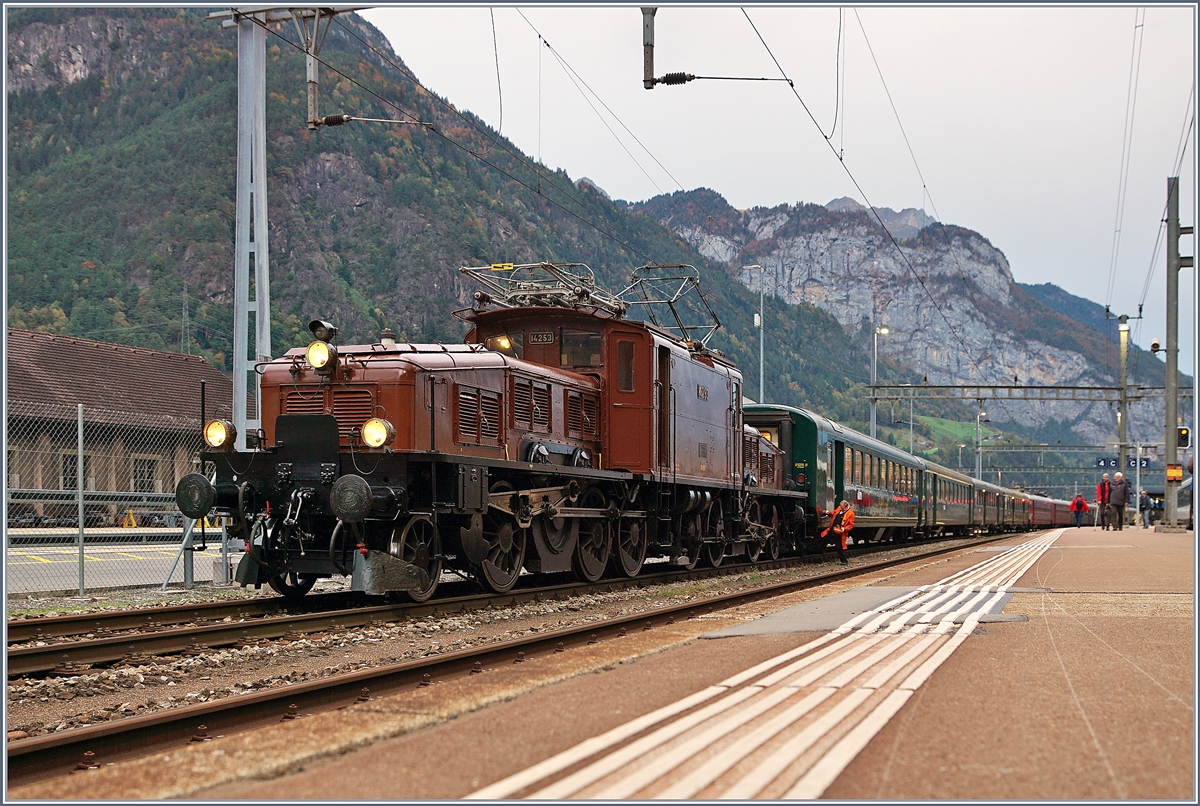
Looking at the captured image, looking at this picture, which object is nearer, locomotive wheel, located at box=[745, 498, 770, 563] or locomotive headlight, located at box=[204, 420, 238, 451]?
locomotive headlight, located at box=[204, 420, 238, 451]

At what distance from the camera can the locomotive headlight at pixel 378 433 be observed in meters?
10.5

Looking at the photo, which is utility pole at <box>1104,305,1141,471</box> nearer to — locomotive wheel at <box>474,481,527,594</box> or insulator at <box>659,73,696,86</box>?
insulator at <box>659,73,696,86</box>

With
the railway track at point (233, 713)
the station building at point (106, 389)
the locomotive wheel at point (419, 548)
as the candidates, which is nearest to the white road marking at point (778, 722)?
the railway track at point (233, 713)

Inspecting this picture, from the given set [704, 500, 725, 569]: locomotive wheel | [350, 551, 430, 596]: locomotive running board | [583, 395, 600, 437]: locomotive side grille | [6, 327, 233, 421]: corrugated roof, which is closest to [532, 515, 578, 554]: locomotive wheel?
[583, 395, 600, 437]: locomotive side grille

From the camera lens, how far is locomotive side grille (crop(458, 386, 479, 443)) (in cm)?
1168

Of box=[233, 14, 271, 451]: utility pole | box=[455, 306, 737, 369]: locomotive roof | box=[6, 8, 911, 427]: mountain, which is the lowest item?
box=[455, 306, 737, 369]: locomotive roof

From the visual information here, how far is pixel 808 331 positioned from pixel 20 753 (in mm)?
158633

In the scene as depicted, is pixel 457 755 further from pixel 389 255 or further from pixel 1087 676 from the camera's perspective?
pixel 389 255

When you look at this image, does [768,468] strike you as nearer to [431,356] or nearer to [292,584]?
[431,356]

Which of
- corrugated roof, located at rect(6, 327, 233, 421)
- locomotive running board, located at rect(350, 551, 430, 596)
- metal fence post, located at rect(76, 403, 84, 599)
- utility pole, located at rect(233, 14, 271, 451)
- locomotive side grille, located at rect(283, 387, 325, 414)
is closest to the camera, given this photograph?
locomotive running board, located at rect(350, 551, 430, 596)

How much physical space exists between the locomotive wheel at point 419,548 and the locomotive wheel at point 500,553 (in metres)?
0.71

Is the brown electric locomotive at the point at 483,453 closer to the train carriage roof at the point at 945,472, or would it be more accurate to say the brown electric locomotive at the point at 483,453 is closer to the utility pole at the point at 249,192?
the utility pole at the point at 249,192

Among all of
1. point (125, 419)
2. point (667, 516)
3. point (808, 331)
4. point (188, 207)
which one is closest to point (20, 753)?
point (667, 516)

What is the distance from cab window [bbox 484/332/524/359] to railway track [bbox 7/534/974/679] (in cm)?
309
